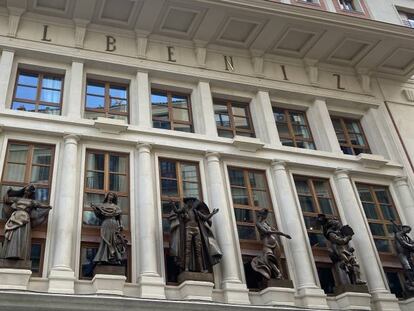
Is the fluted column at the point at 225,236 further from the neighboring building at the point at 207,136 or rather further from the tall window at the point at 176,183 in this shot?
the tall window at the point at 176,183

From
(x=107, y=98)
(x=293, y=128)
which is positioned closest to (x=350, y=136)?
(x=293, y=128)

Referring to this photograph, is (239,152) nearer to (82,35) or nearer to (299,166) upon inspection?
(299,166)

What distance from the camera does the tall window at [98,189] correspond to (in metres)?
10.3

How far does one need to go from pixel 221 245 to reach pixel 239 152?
2861mm

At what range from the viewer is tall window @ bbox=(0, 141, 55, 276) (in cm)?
1060

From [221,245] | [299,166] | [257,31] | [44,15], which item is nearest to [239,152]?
[299,166]

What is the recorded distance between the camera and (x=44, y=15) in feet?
44.3

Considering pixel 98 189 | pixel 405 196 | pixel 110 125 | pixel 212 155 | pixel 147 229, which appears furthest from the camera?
Result: pixel 405 196

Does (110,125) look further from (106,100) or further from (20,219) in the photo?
(20,219)

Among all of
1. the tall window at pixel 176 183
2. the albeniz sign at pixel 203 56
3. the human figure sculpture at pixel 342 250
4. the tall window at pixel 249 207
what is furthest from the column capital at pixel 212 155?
the albeniz sign at pixel 203 56

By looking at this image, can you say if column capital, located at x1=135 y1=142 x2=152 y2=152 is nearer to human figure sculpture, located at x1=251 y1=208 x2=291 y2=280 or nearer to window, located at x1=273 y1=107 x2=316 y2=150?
human figure sculpture, located at x1=251 y1=208 x2=291 y2=280

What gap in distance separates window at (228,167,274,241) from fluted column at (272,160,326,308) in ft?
1.14

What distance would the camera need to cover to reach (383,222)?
527 inches

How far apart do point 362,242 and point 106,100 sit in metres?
7.65
